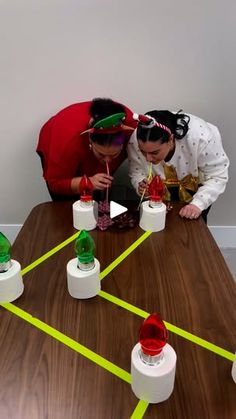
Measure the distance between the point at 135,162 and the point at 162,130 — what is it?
0.28 meters

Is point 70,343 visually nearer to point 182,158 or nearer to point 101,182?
point 101,182

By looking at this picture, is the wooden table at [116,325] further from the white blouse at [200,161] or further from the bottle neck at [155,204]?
the white blouse at [200,161]

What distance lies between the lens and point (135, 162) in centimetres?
148

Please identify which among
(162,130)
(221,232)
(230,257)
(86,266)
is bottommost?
(230,257)

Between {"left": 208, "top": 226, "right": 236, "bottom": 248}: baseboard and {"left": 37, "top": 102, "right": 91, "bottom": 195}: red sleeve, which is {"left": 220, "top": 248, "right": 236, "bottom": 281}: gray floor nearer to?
{"left": 208, "top": 226, "right": 236, "bottom": 248}: baseboard

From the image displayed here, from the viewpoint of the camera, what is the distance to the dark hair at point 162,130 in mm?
1222

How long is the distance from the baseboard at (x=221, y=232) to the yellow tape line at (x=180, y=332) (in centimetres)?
131

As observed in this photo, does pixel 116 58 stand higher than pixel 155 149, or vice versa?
pixel 116 58

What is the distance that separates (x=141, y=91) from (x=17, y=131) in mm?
634

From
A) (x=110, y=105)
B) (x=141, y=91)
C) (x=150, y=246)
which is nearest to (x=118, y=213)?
(x=150, y=246)

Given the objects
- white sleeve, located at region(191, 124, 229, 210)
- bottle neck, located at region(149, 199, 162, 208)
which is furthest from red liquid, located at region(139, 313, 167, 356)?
white sleeve, located at region(191, 124, 229, 210)

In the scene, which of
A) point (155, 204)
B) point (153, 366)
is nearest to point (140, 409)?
point (153, 366)

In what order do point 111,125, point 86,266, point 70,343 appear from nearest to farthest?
point 70,343
point 86,266
point 111,125

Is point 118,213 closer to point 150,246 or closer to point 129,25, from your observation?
point 150,246
